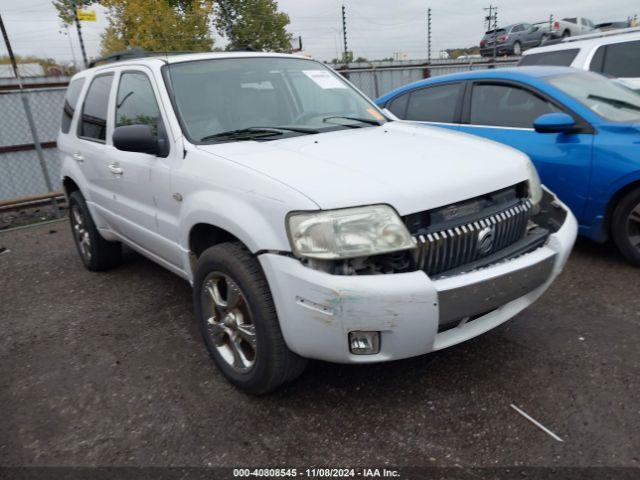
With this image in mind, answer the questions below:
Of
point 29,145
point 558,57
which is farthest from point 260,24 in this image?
point 558,57

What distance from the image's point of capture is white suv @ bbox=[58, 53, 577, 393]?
7.18 ft

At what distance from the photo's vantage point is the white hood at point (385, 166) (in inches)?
88.5

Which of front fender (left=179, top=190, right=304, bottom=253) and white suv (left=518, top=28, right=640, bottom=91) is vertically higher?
white suv (left=518, top=28, right=640, bottom=91)

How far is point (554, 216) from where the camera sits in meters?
3.02

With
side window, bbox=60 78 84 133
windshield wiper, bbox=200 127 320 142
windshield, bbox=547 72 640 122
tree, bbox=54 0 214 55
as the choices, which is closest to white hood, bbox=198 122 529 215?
windshield wiper, bbox=200 127 320 142

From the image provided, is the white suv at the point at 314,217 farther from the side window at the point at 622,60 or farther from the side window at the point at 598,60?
the side window at the point at 622,60

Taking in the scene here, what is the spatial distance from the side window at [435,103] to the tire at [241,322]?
3.30m

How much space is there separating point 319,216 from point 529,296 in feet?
4.31

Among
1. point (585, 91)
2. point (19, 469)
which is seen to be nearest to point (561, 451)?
point (19, 469)

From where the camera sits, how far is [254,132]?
3.05 metres

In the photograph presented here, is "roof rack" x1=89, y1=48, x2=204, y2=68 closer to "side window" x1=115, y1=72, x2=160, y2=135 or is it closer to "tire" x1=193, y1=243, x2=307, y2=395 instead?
"side window" x1=115, y1=72, x2=160, y2=135

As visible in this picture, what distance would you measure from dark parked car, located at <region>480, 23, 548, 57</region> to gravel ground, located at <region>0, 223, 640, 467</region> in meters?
23.9

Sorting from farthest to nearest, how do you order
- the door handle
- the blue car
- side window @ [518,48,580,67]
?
side window @ [518,48,580,67], the blue car, the door handle

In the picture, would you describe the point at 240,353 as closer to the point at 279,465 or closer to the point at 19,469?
the point at 279,465
